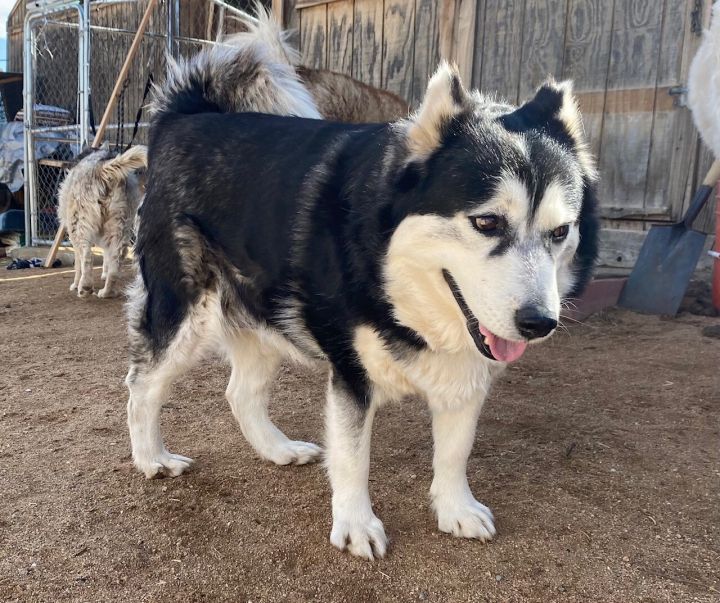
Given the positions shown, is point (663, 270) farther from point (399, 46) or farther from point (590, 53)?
point (399, 46)

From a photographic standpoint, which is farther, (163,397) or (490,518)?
(163,397)

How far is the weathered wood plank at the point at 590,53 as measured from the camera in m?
5.39

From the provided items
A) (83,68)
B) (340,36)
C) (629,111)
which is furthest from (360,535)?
(83,68)

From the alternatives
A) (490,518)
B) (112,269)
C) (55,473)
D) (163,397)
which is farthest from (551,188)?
(112,269)

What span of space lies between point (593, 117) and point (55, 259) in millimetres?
6384

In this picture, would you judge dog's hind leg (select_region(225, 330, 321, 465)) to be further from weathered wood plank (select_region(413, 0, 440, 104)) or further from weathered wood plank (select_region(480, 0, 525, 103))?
weathered wood plank (select_region(413, 0, 440, 104))

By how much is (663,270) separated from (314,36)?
4630 mm

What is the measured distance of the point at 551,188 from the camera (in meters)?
1.74

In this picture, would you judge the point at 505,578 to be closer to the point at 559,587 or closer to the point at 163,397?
the point at 559,587

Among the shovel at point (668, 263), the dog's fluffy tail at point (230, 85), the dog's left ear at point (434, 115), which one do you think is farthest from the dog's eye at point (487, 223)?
the shovel at point (668, 263)

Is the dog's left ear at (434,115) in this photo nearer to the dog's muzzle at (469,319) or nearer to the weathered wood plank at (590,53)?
the dog's muzzle at (469,319)

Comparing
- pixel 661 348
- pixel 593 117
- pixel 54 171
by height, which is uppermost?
pixel 593 117

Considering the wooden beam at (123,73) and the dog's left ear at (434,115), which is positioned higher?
the wooden beam at (123,73)

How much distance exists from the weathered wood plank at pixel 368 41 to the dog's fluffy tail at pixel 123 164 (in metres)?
2.49
